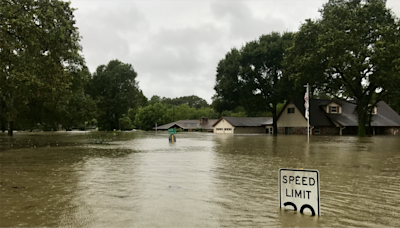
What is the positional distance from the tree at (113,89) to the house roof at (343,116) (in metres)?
49.9

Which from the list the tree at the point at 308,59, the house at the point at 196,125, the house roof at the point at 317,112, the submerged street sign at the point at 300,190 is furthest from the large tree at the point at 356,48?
the house at the point at 196,125

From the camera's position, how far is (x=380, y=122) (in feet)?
209

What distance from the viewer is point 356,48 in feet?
148

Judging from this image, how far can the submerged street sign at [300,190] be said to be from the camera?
243 inches

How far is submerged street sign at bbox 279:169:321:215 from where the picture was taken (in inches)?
243

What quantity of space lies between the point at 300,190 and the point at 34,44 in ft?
69.2

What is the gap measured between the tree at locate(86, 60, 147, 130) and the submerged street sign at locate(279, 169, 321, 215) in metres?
90.6

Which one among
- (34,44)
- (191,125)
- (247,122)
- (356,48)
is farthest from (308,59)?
(191,125)

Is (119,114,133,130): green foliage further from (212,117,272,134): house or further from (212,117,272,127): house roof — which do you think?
(212,117,272,127): house roof

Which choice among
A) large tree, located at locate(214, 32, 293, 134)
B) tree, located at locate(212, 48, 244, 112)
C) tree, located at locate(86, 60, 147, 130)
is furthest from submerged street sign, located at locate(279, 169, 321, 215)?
tree, located at locate(86, 60, 147, 130)

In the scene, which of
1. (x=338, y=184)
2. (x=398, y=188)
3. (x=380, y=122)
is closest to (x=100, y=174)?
(x=338, y=184)

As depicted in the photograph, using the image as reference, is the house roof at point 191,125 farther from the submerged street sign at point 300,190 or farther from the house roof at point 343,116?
the submerged street sign at point 300,190

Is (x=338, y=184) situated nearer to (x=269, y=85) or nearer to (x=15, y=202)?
(x=15, y=202)

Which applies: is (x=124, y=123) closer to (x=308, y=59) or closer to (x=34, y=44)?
(x=308, y=59)
